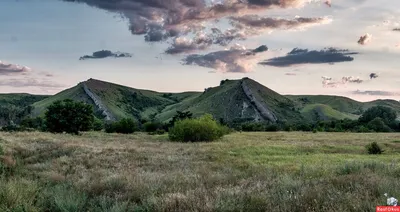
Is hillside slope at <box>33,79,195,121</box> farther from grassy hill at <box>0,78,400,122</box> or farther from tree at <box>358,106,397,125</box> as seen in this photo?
tree at <box>358,106,397,125</box>

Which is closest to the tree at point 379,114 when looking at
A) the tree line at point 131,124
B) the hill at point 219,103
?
the tree line at point 131,124

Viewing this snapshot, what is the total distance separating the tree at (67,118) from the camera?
217ft

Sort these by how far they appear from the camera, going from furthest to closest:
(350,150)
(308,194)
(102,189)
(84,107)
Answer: (84,107) → (350,150) → (102,189) → (308,194)

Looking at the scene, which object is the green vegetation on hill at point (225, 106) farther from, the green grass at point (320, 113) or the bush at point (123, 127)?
the bush at point (123, 127)

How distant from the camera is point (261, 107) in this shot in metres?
148

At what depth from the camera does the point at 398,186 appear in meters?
8.98

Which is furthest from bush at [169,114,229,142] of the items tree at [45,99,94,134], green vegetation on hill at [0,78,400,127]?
green vegetation on hill at [0,78,400,127]

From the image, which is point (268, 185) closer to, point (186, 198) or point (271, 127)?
point (186, 198)

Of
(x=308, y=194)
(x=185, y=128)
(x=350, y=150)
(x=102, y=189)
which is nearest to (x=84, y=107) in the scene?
(x=185, y=128)

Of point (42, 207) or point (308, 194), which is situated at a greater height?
point (308, 194)

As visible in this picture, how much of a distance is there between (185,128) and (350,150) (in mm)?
23683

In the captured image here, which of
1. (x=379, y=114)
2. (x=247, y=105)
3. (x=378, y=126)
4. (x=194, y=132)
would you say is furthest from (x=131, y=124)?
(x=379, y=114)

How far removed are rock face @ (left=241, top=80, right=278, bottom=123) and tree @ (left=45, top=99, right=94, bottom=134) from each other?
86.1 m

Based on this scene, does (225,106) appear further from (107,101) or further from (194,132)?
(194,132)
